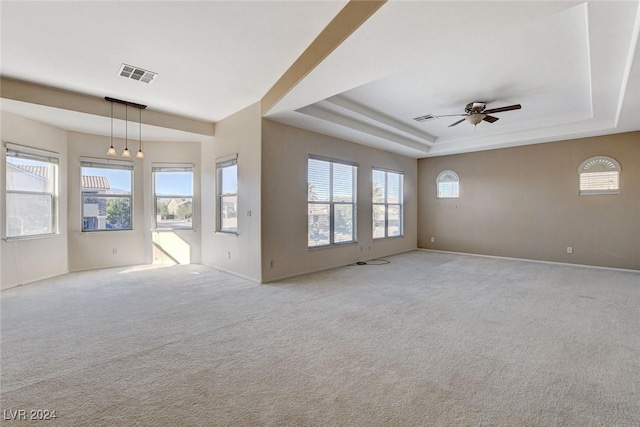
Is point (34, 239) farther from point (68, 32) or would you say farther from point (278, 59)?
point (278, 59)

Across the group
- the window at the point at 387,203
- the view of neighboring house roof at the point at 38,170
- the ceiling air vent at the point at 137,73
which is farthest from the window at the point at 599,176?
the view of neighboring house roof at the point at 38,170

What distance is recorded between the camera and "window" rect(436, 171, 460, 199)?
26.0 feet

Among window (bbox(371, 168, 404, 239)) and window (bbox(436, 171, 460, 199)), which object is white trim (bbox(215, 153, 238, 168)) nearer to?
window (bbox(371, 168, 404, 239))

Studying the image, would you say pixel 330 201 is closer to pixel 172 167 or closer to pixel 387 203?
pixel 387 203

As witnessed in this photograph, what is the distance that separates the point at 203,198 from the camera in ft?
21.0

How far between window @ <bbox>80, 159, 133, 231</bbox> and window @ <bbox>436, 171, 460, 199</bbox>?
765 centimetres

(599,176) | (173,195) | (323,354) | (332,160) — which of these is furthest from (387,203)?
(323,354)

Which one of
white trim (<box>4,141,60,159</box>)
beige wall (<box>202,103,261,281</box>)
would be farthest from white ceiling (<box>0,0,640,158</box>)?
white trim (<box>4,141,60,159</box>)

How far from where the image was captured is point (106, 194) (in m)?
6.05

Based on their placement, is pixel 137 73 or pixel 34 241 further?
pixel 34 241

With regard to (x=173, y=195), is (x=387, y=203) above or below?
below

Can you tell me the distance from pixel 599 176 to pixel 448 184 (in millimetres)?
3007

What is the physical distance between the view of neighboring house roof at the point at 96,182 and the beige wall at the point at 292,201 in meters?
3.67

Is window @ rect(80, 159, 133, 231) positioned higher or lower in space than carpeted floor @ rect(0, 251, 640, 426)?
higher
